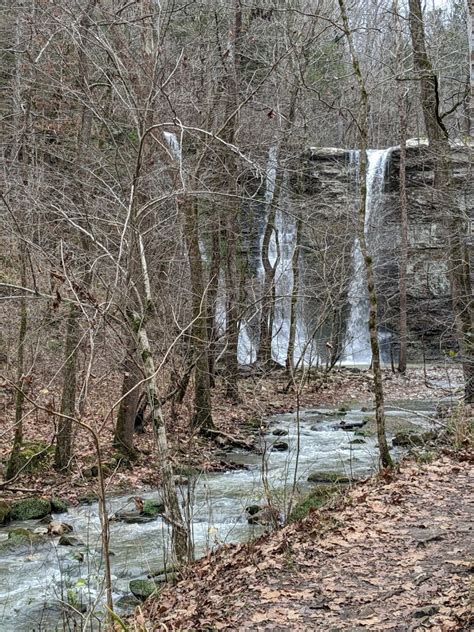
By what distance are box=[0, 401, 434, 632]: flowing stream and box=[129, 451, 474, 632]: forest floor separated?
0.42 meters

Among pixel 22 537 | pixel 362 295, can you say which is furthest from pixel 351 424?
pixel 362 295

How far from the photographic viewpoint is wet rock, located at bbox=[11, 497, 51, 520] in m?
8.12

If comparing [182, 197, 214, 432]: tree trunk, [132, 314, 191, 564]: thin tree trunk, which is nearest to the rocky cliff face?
[182, 197, 214, 432]: tree trunk

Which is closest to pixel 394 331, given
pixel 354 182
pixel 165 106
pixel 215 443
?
pixel 354 182

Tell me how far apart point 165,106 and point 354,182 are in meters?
15.0

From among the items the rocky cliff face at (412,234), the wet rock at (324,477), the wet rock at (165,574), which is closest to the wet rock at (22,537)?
the wet rock at (165,574)

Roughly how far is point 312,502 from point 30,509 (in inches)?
137

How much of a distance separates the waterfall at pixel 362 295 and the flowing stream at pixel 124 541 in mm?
10304

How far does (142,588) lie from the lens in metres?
5.86

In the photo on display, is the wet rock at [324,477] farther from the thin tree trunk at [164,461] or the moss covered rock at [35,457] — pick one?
the thin tree trunk at [164,461]

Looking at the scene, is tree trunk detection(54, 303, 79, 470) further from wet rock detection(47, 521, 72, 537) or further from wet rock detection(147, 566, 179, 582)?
wet rock detection(147, 566, 179, 582)

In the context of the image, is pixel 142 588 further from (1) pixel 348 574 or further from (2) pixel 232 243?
(2) pixel 232 243

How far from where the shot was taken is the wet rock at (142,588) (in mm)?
5773

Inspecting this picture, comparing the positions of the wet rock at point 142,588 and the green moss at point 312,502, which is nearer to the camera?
the wet rock at point 142,588
